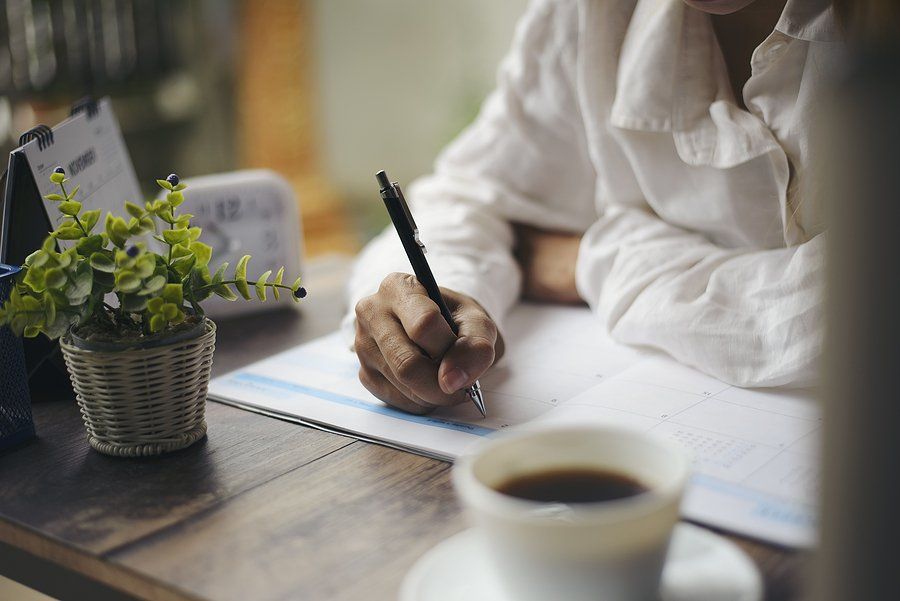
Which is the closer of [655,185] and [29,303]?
[29,303]

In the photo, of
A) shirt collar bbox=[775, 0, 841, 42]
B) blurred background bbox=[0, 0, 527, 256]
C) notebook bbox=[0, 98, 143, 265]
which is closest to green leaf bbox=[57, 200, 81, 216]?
notebook bbox=[0, 98, 143, 265]

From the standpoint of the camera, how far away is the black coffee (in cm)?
49

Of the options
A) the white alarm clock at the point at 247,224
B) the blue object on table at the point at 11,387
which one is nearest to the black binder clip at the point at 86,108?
the white alarm clock at the point at 247,224

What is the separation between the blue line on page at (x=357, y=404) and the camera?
0.71 metres

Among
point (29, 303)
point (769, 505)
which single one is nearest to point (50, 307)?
point (29, 303)

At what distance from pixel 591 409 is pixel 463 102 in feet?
7.26

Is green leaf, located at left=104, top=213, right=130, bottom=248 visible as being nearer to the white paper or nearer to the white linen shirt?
the white paper

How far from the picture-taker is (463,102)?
2.83 metres

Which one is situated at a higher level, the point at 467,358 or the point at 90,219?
the point at 90,219

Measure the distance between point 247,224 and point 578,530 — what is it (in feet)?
2.40

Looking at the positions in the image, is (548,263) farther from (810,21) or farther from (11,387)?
(11,387)

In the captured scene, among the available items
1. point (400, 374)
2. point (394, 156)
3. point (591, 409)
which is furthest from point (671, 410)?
point (394, 156)

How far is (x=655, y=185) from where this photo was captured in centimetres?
96

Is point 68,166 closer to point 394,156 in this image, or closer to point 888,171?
point 888,171
